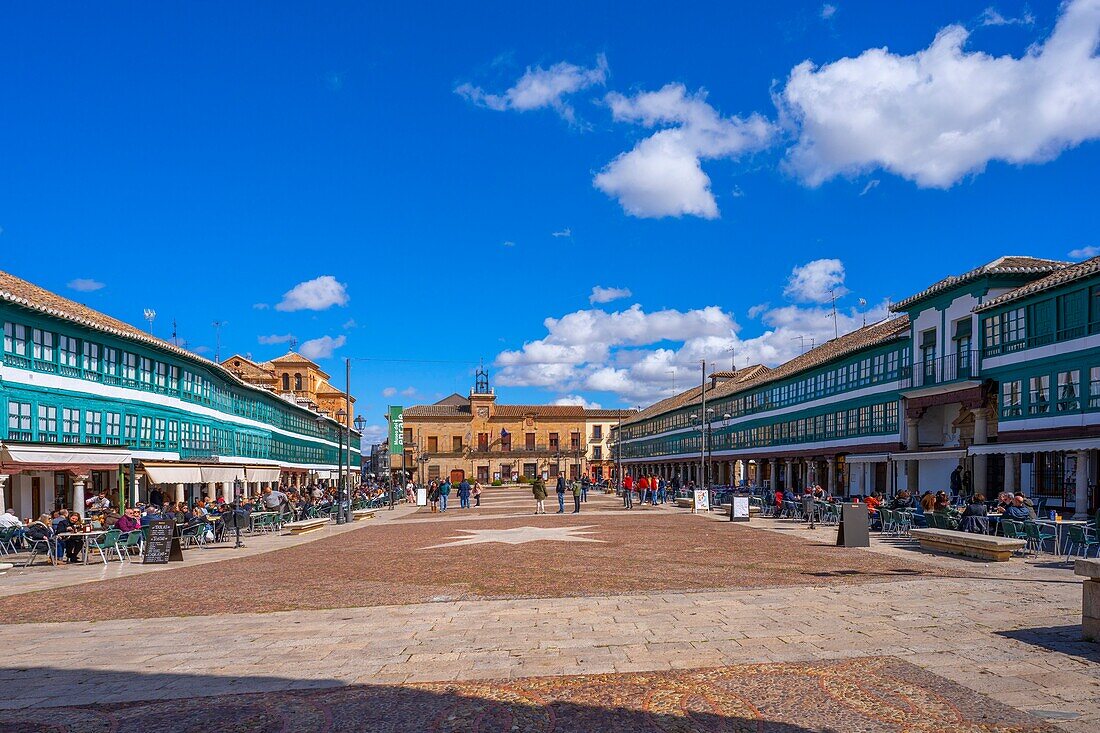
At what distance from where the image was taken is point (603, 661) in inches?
316

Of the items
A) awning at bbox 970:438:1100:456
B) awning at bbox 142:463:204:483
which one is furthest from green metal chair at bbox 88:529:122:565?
awning at bbox 970:438:1100:456

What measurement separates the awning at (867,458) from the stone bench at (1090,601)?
97.7 ft

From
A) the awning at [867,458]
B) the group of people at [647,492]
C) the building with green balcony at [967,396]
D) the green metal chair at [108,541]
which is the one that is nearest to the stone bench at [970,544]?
the building with green balcony at [967,396]

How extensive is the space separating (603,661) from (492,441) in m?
94.6

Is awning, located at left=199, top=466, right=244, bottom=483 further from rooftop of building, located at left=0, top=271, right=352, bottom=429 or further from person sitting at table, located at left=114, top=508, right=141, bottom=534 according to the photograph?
person sitting at table, located at left=114, top=508, right=141, bottom=534

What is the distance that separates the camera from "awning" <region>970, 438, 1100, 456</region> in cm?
2380

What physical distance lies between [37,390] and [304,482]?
49651mm

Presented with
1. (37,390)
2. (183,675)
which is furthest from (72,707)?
(37,390)

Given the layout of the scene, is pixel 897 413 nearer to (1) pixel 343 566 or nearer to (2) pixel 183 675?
(1) pixel 343 566

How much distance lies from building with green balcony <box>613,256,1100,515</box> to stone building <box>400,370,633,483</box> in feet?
169

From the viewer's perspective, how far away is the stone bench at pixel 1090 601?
8.10 metres

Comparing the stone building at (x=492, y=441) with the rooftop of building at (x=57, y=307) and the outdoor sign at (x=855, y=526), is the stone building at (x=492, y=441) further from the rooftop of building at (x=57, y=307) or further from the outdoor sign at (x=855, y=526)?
the outdoor sign at (x=855, y=526)

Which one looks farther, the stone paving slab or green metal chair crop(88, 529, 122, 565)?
green metal chair crop(88, 529, 122, 565)

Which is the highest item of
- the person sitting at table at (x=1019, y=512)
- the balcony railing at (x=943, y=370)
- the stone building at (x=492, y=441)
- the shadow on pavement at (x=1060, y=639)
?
the balcony railing at (x=943, y=370)
